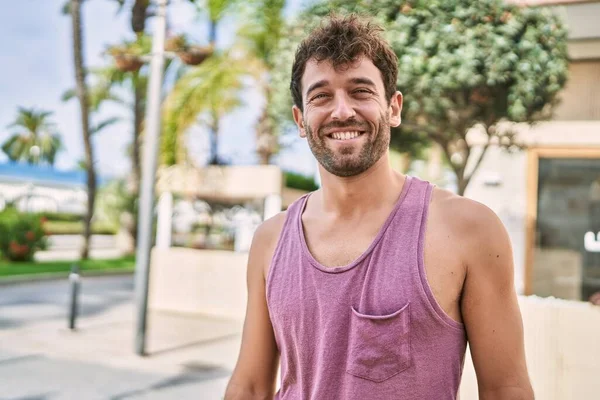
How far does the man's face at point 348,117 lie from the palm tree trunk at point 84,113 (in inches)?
816

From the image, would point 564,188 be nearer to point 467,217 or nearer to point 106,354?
point 106,354

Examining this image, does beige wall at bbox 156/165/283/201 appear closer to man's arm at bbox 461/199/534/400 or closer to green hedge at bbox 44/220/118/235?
man's arm at bbox 461/199/534/400

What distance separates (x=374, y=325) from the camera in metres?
1.35

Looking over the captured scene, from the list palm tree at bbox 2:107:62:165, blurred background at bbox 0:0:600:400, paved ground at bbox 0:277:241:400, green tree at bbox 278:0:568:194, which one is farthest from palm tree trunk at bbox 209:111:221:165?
palm tree at bbox 2:107:62:165

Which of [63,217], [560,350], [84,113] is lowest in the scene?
[560,350]

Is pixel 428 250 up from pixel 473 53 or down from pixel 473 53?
down

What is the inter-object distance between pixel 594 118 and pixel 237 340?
27.1ft

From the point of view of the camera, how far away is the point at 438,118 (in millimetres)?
10562

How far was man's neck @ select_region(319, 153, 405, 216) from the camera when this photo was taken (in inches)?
60.8

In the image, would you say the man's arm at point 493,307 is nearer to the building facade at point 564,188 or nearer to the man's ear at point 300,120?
the man's ear at point 300,120

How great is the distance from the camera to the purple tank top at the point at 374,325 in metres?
1.34

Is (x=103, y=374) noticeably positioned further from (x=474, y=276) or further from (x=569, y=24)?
(x=569, y=24)

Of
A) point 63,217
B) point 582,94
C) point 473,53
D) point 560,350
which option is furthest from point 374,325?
point 63,217

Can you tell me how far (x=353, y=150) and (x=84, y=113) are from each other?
838 inches
